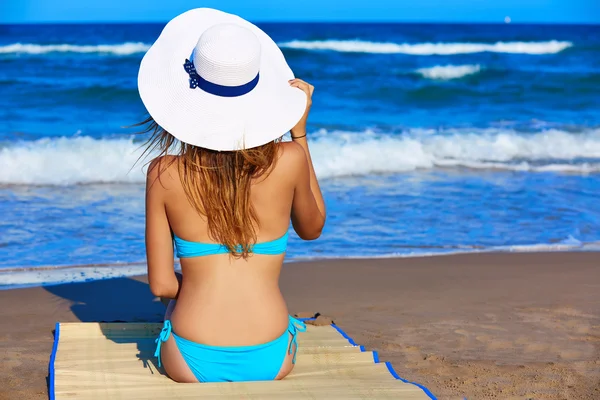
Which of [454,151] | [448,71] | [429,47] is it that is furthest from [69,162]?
[429,47]

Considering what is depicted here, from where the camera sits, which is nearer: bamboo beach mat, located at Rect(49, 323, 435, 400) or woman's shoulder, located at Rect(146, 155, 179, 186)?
woman's shoulder, located at Rect(146, 155, 179, 186)

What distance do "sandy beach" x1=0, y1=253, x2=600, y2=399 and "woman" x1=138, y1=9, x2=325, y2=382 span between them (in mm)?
1023

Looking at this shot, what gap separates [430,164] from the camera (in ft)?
32.2

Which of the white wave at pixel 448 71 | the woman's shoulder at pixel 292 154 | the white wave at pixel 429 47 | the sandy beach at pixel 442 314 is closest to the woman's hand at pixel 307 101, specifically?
the woman's shoulder at pixel 292 154

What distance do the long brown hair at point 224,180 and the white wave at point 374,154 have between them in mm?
5837

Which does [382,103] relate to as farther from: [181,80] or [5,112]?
[181,80]

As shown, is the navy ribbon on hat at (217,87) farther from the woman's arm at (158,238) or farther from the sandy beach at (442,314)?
the sandy beach at (442,314)

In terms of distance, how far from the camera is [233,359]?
103 inches

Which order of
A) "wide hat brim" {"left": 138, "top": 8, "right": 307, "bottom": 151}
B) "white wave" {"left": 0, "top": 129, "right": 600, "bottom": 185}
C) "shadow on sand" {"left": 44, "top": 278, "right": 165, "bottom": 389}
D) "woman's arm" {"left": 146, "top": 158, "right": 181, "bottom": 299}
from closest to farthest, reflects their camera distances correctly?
"wide hat brim" {"left": 138, "top": 8, "right": 307, "bottom": 151} < "woman's arm" {"left": 146, "top": 158, "right": 181, "bottom": 299} < "shadow on sand" {"left": 44, "top": 278, "right": 165, "bottom": 389} < "white wave" {"left": 0, "top": 129, "right": 600, "bottom": 185}

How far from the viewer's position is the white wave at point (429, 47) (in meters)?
26.0

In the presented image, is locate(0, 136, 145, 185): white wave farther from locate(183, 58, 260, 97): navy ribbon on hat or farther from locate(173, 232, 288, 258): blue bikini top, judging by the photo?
locate(183, 58, 260, 97): navy ribbon on hat

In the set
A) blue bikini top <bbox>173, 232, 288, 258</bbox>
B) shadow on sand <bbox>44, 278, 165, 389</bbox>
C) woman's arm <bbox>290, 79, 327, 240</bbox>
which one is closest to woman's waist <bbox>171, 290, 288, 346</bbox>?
blue bikini top <bbox>173, 232, 288, 258</bbox>

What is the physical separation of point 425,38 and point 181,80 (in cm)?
3005

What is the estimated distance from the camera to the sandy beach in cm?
343
